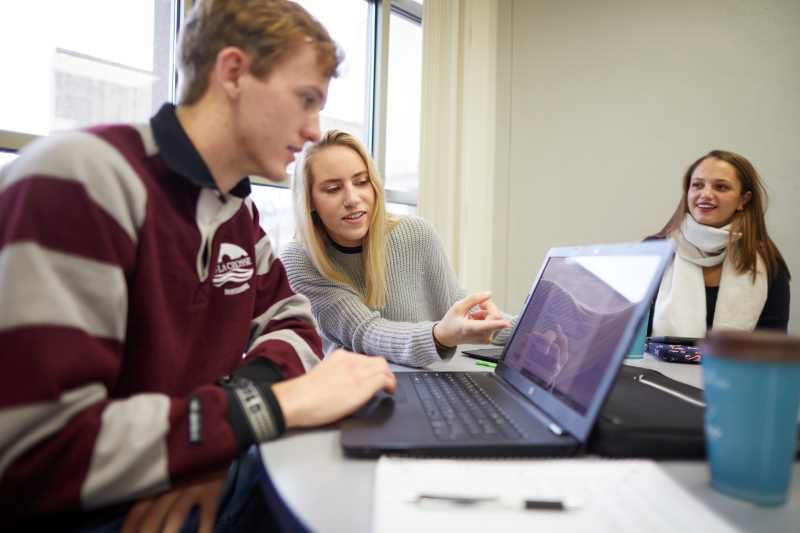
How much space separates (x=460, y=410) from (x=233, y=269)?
44 centimetres

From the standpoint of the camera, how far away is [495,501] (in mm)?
443

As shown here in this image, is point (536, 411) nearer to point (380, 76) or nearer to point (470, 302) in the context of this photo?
point (470, 302)

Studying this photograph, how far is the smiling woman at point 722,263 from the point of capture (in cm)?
201

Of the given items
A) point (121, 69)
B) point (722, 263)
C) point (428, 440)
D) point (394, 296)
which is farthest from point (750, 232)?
point (121, 69)

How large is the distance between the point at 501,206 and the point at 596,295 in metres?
2.31

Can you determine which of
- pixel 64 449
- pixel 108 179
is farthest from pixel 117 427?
pixel 108 179

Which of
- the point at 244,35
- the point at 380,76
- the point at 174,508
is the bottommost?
the point at 174,508

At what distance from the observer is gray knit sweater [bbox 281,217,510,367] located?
112cm

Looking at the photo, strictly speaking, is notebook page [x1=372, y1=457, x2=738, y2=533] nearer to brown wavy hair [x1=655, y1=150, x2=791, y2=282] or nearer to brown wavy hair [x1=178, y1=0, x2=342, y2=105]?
brown wavy hair [x1=178, y1=0, x2=342, y2=105]

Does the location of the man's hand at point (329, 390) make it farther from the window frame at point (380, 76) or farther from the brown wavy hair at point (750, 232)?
the window frame at point (380, 76)

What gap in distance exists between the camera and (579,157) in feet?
9.22

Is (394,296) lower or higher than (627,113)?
lower

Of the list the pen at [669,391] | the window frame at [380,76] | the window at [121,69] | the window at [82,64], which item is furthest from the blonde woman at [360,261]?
the window frame at [380,76]

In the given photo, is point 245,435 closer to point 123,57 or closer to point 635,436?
point 635,436
